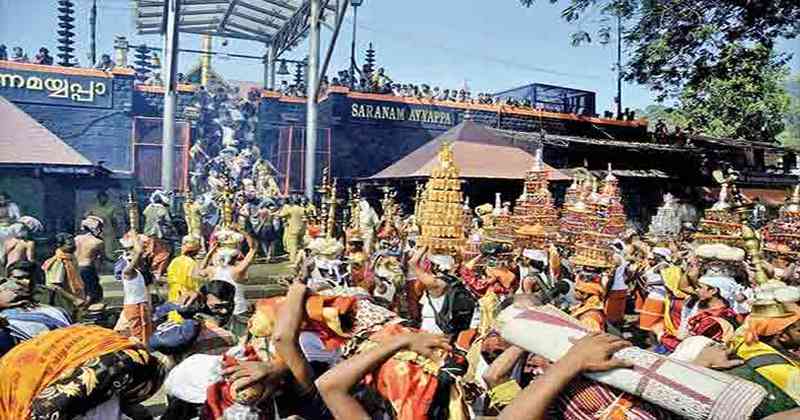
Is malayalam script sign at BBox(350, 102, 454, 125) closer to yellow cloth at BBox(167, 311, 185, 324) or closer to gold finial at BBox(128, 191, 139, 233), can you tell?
gold finial at BBox(128, 191, 139, 233)

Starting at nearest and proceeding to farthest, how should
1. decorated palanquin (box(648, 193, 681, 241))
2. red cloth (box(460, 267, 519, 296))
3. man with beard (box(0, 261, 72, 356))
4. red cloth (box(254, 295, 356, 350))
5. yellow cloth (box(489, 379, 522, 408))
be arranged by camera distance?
1. red cloth (box(254, 295, 356, 350))
2. yellow cloth (box(489, 379, 522, 408))
3. man with beard (box(0, 261, 72, 356))
4. red cloth (box(460, 267, 519, 296))
5. decorated palanquin (box(648, 193, 681, 241))

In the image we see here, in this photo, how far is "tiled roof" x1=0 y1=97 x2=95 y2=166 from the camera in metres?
7.06

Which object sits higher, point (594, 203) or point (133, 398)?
point (594, 203)

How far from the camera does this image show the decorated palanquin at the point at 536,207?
6.87 m

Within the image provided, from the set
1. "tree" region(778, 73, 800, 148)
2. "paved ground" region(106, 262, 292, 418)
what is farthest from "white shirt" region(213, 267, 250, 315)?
"tree" region(778, 73, 800, 148)

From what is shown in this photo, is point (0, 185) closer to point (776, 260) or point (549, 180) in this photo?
point (549, 180)

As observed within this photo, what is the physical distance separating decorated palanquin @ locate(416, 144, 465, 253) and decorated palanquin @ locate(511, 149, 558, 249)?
1731mm

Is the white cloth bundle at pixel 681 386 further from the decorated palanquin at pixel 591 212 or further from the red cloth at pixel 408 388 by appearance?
the decorated palanquin at pixel 591 212

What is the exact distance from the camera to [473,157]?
6.83m

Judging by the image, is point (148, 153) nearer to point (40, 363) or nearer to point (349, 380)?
point (40, 363)

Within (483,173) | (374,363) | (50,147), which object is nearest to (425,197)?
(483,173)

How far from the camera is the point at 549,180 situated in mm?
7820

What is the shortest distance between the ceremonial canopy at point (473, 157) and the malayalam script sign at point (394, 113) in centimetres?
29

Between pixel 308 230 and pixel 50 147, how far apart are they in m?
3.22
